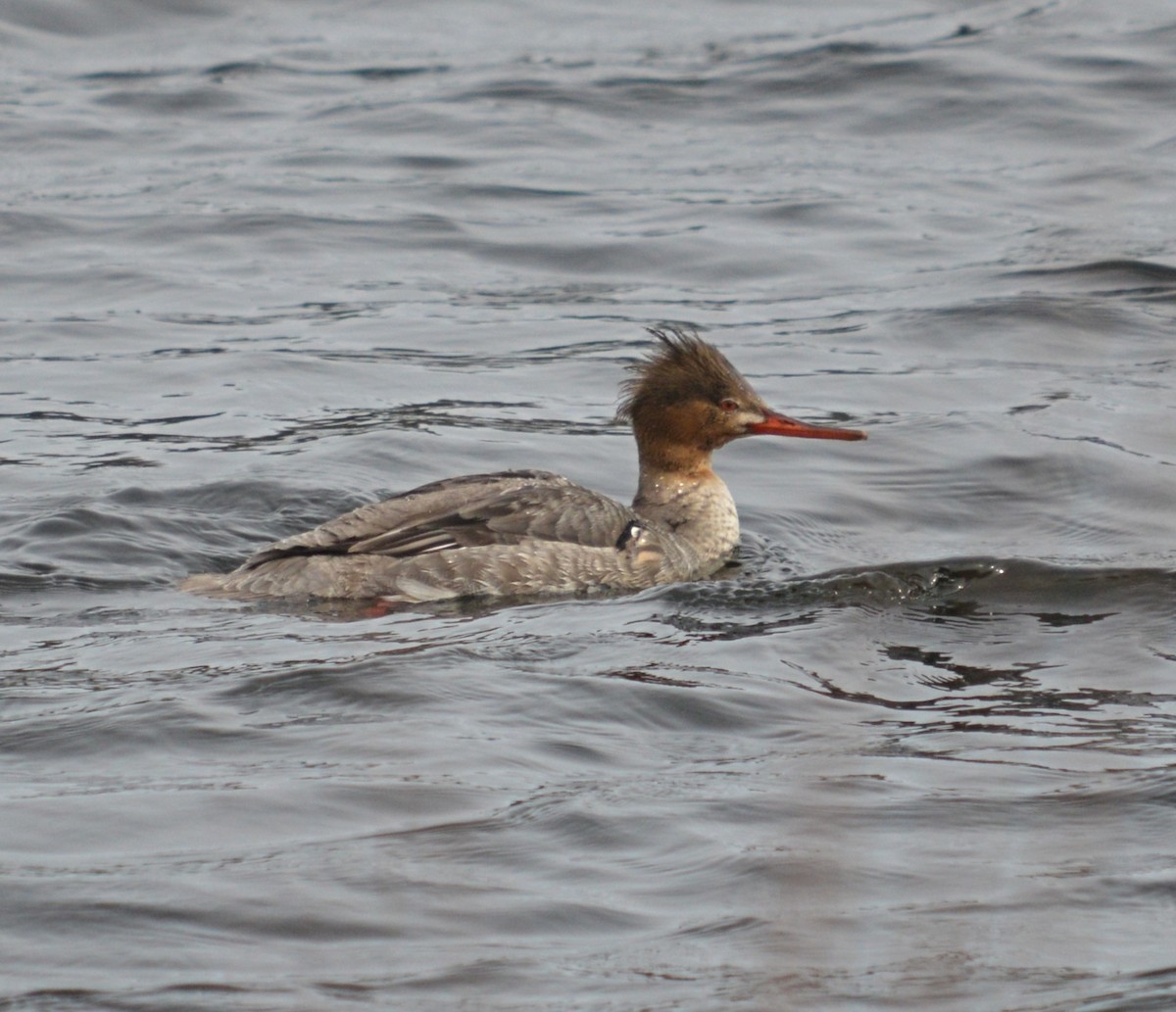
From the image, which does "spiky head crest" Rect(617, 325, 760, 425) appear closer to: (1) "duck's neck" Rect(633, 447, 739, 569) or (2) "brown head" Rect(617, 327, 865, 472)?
(2) "brown head" Rect(617, 327, 865, 472)

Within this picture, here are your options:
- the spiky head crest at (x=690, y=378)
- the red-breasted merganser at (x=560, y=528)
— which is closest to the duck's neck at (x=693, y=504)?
the red-breasted merganser at (x=560, y=528)

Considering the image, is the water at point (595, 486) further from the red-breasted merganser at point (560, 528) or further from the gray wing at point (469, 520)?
the gray wing at point (469, 520)

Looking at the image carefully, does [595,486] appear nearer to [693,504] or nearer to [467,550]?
[693,504]

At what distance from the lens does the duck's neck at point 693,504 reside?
9430mm

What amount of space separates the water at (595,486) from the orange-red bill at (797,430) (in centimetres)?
61

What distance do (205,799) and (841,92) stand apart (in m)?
16.0

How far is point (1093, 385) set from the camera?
1247 cm

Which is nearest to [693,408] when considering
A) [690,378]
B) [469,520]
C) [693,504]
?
[690,378]

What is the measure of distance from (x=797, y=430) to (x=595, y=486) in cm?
199

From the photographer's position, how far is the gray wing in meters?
8.55

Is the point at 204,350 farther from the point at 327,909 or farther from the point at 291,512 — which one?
the point at 327,909

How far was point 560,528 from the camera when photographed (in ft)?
29.0

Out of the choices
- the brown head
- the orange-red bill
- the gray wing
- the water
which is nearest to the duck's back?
the gray wing

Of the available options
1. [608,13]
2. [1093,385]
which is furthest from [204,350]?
[608,13]
